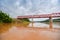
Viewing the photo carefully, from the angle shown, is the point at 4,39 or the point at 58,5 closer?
the point at 4,39

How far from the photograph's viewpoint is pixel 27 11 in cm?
156

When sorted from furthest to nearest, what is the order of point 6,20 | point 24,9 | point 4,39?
point 6,20, point 24,9, point 4,39

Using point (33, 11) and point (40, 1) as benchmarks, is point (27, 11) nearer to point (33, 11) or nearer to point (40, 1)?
point (33, 11)

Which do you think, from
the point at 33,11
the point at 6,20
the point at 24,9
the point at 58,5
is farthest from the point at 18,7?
the point at 6,20

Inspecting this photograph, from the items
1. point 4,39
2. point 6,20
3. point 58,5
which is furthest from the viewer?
point 6,20

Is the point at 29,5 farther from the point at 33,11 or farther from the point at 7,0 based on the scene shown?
the point at 7,0

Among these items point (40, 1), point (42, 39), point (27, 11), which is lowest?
point (42, 39)

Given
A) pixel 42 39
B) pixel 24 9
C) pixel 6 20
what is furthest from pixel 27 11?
pixel 6 20

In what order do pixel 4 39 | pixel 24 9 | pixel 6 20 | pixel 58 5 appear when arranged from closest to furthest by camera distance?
pixel 4 39 < pixel 58 5 < pixel 24 9 < pixel 6 20

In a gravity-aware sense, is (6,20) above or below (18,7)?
below

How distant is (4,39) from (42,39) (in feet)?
1.20

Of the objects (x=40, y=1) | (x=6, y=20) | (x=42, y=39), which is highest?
(x=40, y=1)

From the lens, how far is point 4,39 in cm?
118

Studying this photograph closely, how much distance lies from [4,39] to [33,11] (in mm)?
551
